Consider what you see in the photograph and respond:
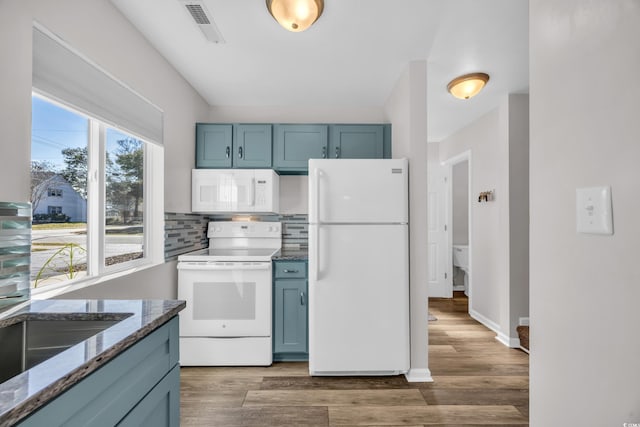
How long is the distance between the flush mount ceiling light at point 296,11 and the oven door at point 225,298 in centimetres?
175

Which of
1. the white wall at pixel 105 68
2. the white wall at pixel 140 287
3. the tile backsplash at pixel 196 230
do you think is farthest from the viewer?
the tile backsplash at pixel 196 230

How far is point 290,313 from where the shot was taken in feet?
8.68

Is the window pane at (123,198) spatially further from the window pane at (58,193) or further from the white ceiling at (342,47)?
the white ceiling at (342,47)

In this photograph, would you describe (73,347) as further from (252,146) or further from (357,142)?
(357,142)

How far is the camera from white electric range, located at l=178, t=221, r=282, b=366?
2559mm

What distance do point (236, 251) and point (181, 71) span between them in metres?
1.70

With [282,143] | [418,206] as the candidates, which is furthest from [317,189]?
[282,143]

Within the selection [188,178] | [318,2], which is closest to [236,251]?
[188,178]

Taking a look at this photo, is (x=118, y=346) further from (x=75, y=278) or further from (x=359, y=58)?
(x=359, y=58)

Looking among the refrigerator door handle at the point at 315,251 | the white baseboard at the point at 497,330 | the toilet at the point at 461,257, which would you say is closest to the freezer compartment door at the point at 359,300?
the refrigerator door handle at the point at 315,251

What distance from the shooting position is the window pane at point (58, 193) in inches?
58.1

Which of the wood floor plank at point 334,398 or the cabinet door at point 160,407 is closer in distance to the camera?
the cabinet door at point 160,407

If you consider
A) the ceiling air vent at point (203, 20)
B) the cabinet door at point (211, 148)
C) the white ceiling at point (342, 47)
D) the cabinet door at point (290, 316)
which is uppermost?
the white ceiling at point (342, 47)

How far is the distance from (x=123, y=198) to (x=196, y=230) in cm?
99
